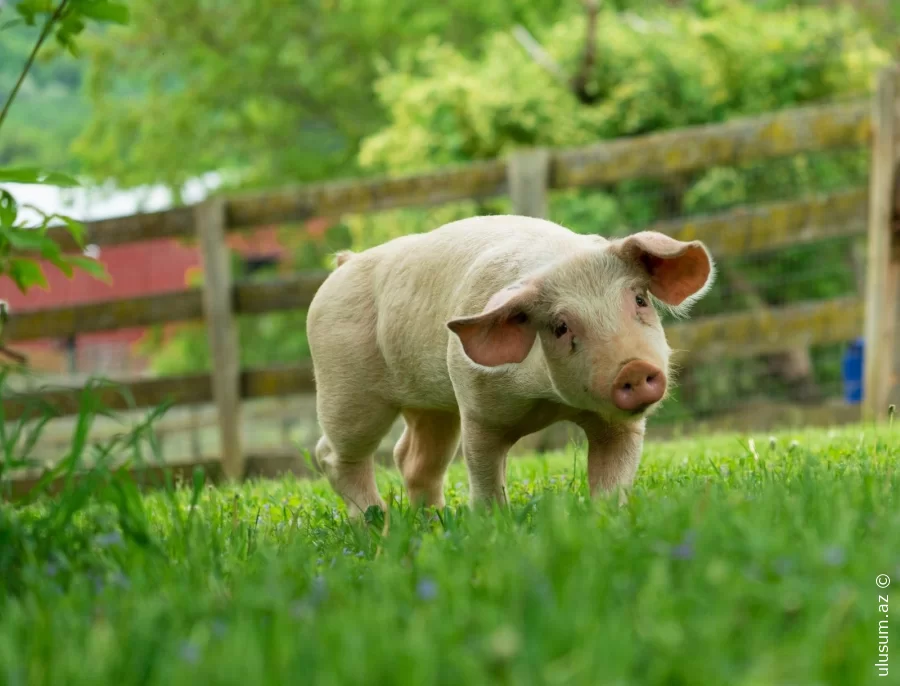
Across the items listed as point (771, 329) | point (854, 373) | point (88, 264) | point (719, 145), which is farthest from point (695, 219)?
point (88, 264)

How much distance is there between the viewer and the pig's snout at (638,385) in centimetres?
289

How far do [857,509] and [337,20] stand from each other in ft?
55.8

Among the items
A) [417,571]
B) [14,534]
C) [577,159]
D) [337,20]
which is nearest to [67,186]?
[14,534]

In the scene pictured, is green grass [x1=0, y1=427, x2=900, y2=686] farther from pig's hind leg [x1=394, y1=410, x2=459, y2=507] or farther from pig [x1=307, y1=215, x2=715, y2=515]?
pig's hind leg [x1=394, y1=410, x2=459, y2=507]

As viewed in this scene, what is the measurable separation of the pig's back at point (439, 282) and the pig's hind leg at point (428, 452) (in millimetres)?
239

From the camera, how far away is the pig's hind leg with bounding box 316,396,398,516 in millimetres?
4020

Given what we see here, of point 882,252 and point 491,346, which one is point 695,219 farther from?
point 491,346

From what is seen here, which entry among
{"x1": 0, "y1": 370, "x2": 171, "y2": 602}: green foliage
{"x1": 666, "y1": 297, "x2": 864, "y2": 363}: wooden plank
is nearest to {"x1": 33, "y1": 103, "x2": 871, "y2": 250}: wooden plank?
{"x1": 666, "y1": 297, "x2": 864, "y2": 363}: wooden plank

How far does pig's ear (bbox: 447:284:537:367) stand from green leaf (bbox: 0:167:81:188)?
115 cm

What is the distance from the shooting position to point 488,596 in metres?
1.89

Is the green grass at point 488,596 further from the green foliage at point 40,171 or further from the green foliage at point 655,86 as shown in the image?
the green foliage at point 655,86

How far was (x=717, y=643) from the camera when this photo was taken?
1544mm

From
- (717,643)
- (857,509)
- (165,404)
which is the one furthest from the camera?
(165,404)

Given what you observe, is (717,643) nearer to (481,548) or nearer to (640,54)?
(481,548)
